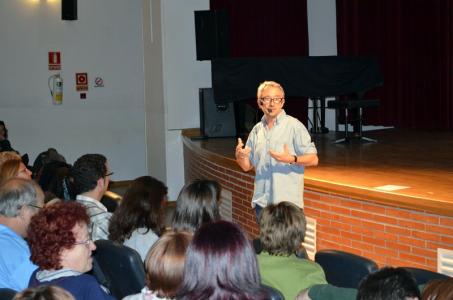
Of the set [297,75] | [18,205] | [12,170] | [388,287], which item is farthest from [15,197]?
[297,75]

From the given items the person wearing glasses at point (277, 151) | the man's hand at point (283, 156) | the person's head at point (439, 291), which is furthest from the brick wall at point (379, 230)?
the person's head at point (439, 291)

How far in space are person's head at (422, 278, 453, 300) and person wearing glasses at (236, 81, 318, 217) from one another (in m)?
2.33

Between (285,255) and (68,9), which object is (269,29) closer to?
(68,9)

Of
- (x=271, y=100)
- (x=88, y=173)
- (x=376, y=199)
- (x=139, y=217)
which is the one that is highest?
(x=271, y=100)

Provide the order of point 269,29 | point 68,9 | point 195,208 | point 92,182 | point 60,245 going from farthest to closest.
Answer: point 269,29 → point 68,9 → point 92,182 → point 195,208 → point 60,245

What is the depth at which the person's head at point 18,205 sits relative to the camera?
12.6 feet

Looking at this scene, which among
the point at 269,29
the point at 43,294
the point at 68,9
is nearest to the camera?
the point at 43,294

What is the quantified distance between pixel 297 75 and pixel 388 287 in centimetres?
704

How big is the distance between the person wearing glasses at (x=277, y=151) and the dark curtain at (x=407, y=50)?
21.6 feet

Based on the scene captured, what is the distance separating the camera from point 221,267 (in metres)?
2.08

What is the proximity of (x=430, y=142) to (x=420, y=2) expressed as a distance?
2746 mm

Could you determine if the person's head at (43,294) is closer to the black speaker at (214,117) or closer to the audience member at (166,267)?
the audience member at (166,267)

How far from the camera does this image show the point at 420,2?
1089cm

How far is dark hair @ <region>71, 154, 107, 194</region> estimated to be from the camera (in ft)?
15.1
